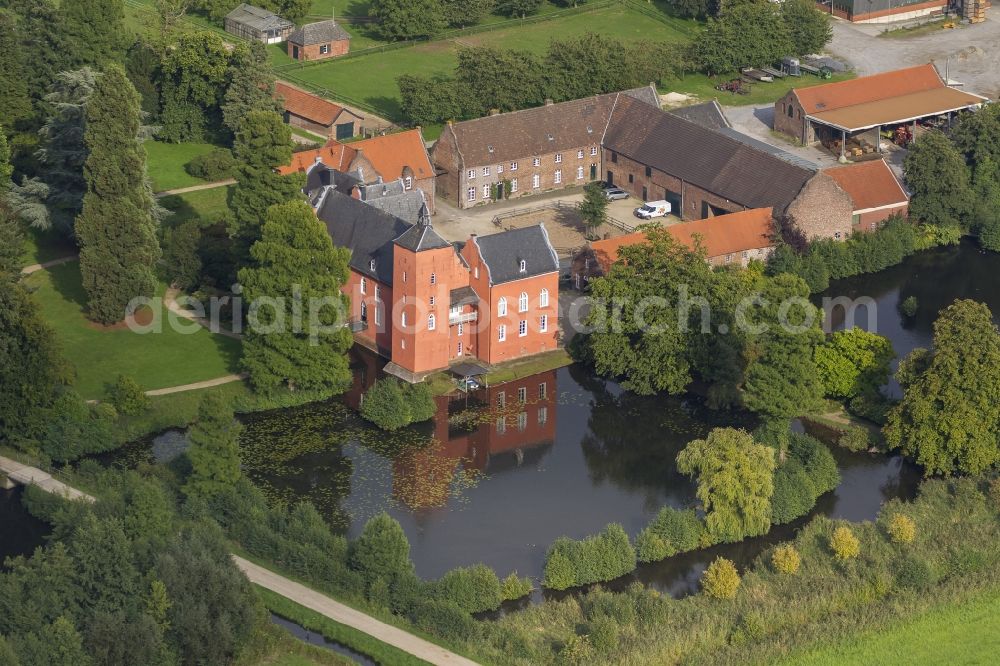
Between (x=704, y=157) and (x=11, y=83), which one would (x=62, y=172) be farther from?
(x=704, y=157)

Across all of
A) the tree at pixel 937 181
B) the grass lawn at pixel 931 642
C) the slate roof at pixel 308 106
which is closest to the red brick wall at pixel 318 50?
the slate roof at pixel 308 106

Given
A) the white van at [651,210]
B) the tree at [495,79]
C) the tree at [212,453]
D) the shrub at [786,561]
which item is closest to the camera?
the shrub at [786,561]

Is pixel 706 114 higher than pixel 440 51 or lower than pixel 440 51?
higher

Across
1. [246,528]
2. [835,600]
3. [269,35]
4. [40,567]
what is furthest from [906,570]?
[269,35]

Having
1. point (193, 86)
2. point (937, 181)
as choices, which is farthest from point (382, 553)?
point (193, 86)

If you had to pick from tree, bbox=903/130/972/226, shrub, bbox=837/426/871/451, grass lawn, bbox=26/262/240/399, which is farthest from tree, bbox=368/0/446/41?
shrub, bbox=837/426/871/451

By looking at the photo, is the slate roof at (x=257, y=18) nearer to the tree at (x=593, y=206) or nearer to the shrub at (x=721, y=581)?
the tree at (x=593, y=206)

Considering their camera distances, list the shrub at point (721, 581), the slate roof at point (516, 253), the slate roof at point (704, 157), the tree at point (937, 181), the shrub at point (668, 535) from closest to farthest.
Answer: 1. the shrub at point (721, 581)
2. the shrub at point (668, 535)
3. the slate roof at point (516, 253)
4. the slate roof at point (704, 157)
5. the tree at point (937, 181)
